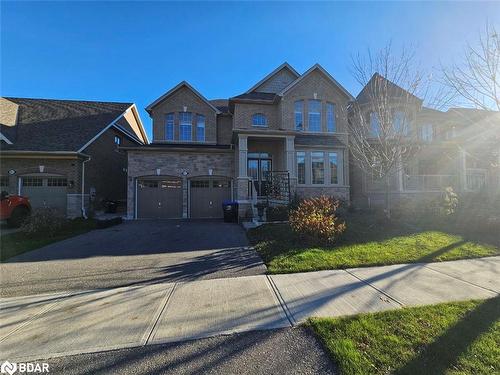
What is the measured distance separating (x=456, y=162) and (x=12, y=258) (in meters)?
24.8

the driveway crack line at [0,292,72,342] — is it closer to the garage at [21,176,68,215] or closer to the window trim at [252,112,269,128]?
the garage at [21,176,68,215]

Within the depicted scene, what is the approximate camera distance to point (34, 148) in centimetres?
1491

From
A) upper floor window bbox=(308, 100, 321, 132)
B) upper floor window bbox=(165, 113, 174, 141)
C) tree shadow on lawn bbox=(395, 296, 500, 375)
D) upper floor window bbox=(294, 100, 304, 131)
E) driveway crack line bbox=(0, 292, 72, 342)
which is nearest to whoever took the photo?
tree shadow on lawn bbox=(395, 296, 500, 375)

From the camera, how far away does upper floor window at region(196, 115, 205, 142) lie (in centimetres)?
1841

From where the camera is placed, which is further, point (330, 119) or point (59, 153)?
point (330, 119)

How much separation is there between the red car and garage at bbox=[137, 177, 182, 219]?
5.34 m

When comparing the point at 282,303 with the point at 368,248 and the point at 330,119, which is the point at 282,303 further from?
the point at 330,119

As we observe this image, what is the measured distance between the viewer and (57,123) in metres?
17.2

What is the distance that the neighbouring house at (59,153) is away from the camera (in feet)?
49.2

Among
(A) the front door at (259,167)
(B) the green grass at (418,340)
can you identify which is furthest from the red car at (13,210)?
(B) the green grass at (418,340)

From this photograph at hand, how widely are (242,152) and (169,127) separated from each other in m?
7.00

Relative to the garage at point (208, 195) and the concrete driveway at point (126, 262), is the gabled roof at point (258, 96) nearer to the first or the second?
the garage at point (208, 195)

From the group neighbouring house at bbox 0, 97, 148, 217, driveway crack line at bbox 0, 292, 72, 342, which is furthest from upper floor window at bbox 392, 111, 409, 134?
neighbouring house at bbox 0, 97, 148, 217

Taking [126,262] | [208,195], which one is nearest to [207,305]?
[126,262]
